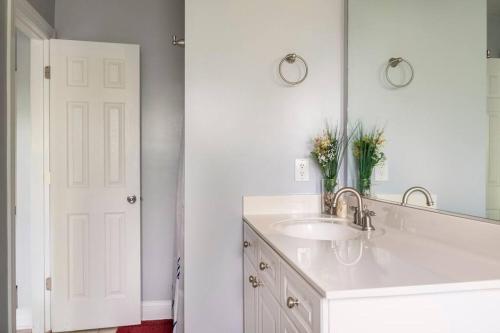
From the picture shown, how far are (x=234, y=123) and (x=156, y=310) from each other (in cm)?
170

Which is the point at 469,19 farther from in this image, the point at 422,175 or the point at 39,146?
the point at 39,146

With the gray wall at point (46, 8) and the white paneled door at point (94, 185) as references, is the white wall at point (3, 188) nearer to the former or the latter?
the gray wall at point (46, 8)

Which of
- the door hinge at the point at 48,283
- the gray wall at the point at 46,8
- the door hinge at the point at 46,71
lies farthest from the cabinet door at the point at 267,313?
the gray wall at the point at 46,8

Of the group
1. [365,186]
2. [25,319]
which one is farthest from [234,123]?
[25,319]

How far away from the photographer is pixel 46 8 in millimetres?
2330

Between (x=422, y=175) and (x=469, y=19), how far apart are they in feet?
1.90

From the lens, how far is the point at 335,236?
1572 millimetres

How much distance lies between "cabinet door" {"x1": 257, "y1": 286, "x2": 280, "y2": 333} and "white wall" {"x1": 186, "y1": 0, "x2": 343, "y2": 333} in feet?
1.35

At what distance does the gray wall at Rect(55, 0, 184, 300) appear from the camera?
259 cm

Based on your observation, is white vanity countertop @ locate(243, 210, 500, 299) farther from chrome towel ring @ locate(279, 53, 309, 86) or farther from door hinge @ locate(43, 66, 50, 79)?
door hinge @ locate(43, 66, 50, 79)

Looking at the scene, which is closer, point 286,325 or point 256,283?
point 286,325

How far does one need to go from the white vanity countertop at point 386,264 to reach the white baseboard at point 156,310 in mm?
1666

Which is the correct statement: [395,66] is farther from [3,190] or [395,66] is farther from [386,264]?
[3,190]

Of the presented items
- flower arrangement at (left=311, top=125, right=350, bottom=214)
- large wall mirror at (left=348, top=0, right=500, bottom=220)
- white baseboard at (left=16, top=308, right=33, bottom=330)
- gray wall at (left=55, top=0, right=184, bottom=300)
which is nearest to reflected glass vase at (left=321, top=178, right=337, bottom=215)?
flower arrangement at (left=311, top=125, right=350, bottom=214)
